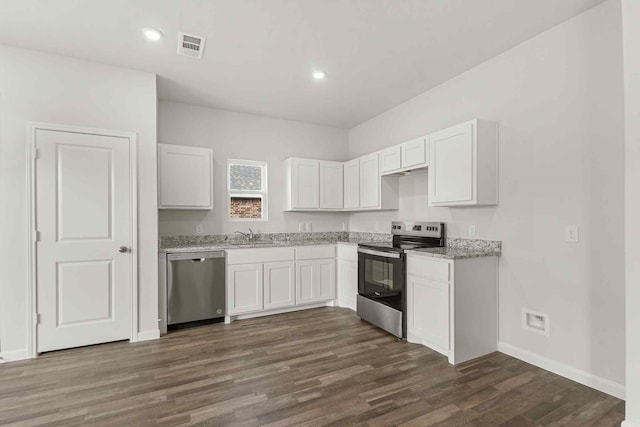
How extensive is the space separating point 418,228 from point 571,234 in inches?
63.8

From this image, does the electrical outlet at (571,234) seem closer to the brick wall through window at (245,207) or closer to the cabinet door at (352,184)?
the cabinet door at (352,184)

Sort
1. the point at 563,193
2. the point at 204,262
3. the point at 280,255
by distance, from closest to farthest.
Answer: the point at 563,193 < the point at 204,262 < the point at 280,255

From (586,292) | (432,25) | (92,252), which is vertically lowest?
(586,292)

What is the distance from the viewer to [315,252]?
441 cm

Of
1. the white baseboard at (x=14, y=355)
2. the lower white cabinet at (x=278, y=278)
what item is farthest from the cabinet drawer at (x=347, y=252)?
the white baseboard at (x=14, y=355)

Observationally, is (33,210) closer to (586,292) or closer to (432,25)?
(432,25)

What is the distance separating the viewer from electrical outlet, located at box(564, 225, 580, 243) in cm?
245

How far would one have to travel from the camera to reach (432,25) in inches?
100

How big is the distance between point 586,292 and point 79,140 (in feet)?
15.4

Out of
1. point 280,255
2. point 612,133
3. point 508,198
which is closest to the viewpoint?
point 612,133

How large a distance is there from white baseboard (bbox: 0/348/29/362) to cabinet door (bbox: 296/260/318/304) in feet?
9.17

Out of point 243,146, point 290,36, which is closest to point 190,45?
point 290,36

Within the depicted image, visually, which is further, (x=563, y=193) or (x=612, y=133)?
(x=563, y=193)

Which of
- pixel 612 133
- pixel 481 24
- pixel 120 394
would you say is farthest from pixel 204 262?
pixel 612 133
